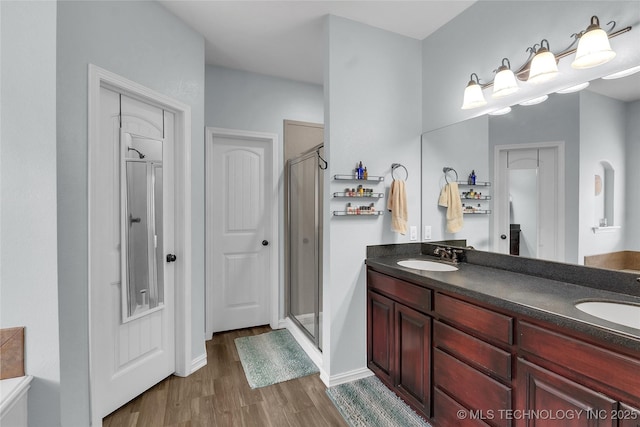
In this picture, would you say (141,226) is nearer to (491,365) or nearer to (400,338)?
(400,338)

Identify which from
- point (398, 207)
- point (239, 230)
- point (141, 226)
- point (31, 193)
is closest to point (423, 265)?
point (398, 207)

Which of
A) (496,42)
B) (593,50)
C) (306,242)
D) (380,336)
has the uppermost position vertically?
(496,42)

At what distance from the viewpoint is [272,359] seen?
2.49 metres

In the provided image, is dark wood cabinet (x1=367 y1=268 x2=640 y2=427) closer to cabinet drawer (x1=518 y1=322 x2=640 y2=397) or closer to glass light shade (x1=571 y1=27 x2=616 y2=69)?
cabinet drawer (x1=518 y1=322 x2=640 y2=397)

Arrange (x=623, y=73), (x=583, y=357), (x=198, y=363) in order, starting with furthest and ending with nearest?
(x=198, y=363)
(x=623, y=73)
(x=583, y=357)

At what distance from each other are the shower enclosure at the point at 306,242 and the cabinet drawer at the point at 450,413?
1040mm

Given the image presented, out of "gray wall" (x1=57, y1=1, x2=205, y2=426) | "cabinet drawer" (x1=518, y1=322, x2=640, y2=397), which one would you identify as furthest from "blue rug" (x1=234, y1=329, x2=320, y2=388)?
"cabinet drawer" (x1=518, y1=322, x2=640, y2=397)

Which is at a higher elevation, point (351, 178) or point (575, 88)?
point (575, 88)

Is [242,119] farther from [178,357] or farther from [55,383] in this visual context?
[55,383]

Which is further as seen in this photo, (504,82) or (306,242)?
(306,242)

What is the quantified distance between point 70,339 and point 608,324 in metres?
2.36

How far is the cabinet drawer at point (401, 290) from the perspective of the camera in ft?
5.52

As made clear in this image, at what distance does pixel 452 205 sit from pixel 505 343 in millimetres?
1213

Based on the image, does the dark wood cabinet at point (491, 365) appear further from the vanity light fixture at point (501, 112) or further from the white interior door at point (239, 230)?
the white interior door at point (239, 230)
